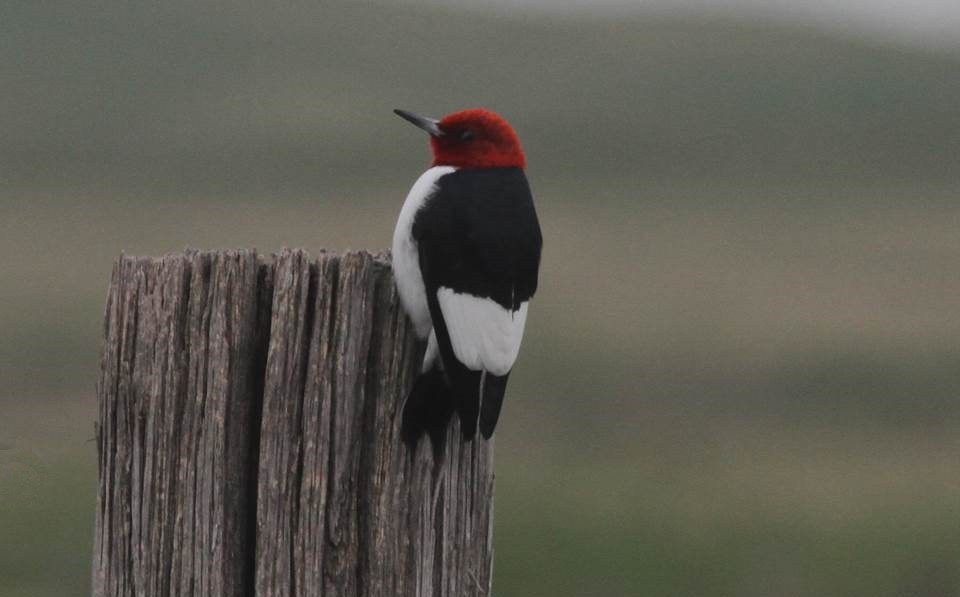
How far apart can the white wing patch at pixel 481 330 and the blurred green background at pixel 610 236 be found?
20.2 ft

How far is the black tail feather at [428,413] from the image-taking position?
3.53 metres

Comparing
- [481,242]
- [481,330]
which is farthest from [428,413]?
[481,242]

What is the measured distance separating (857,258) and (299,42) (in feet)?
120

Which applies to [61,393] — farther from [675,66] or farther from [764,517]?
[675,66]

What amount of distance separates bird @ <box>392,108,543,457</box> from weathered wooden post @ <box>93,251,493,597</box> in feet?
0.45

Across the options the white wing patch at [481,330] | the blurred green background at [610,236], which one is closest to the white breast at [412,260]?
the white wing patch at [481,330]

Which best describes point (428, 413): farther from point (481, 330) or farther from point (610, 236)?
point (610, 236)

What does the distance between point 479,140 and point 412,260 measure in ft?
3.53

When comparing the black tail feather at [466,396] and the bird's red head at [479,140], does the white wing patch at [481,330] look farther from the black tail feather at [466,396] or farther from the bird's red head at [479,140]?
the bird's red head at [479,140]

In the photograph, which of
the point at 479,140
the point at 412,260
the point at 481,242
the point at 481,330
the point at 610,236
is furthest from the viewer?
the point at 610,236

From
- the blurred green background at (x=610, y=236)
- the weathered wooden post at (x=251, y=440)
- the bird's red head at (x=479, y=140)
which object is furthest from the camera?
the blurred green background at (x=610, y=236)

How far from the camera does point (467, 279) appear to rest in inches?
175

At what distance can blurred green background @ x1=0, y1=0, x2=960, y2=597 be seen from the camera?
1373cm

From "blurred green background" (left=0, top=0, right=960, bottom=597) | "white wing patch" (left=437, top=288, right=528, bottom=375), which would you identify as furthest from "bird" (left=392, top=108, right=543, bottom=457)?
"blurred green background" (left=0, top=0, right=960, bottom=597)
